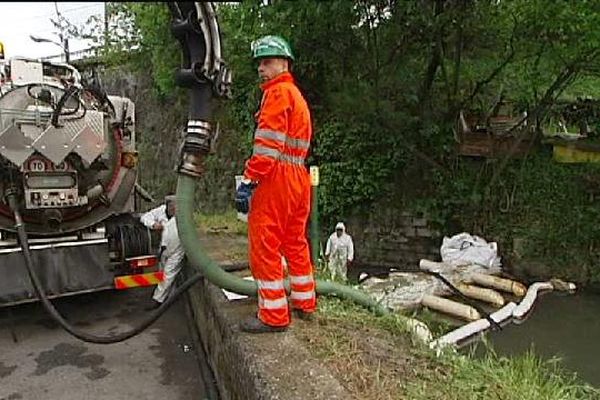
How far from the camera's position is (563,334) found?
5.91 m

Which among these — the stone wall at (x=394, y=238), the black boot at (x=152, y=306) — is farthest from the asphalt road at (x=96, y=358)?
the stone wall at (x=394, y=238)

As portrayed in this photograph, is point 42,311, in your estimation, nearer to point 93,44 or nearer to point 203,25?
point 203,25

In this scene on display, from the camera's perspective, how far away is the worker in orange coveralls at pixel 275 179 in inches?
105

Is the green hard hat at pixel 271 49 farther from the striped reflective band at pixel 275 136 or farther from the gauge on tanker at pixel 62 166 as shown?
the gauge on tanker at pixel 62 166

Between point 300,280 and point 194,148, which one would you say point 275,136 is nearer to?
point 194,148

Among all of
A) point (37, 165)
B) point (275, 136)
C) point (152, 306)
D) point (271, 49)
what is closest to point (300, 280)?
point (275, 136)

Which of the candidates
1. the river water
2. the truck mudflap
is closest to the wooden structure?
the river water

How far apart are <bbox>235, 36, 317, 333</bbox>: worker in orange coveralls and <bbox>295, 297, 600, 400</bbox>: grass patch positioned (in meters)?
0.26

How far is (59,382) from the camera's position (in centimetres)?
365

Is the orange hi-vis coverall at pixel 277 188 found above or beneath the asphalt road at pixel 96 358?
above

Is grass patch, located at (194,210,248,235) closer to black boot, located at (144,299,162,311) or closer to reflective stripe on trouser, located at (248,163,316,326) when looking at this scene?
black boot, located at (144,299,162,311)

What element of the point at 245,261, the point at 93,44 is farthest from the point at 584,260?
the point at 93,44

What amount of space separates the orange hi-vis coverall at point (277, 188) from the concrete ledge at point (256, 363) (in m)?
0.20

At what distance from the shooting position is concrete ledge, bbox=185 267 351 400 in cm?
223
